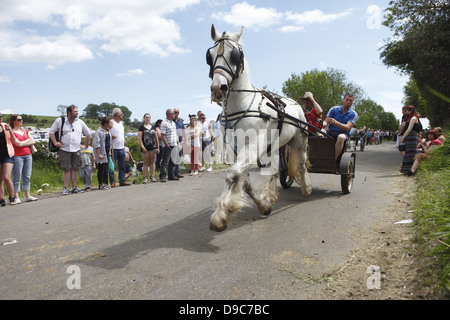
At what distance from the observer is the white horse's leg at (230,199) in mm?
3627

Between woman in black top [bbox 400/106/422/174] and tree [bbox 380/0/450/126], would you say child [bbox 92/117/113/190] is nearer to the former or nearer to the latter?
woman in black top [bbox 400/106/422/174]

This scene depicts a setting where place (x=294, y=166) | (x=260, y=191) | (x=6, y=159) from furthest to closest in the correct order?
(x=6, y=159) < (x=294, y=166) < (x=260, y=191)

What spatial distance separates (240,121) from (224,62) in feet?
2.58

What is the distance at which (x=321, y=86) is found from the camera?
5725cm

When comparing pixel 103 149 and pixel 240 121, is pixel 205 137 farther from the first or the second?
pixel 240 121

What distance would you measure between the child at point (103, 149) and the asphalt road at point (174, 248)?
2333 mm

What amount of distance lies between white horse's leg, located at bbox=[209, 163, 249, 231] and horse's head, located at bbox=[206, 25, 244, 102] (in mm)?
911

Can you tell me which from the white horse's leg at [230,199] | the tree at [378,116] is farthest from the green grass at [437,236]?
the tree at [378,116]
